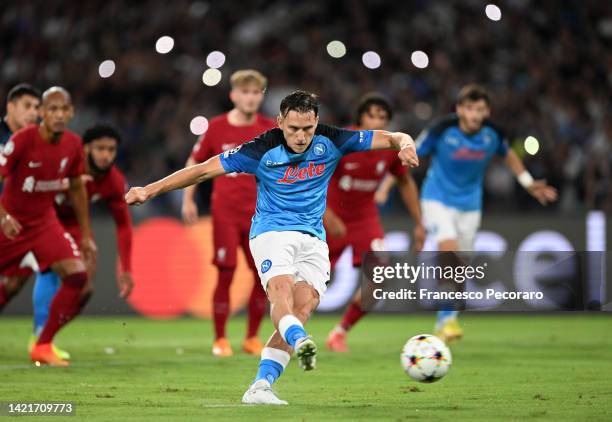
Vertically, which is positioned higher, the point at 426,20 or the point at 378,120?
the point at 426,20

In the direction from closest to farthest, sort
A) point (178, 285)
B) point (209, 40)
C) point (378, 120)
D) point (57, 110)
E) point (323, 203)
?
point (323, 203)
point (57, 110)
point (378, 120)
point (178, 285)
point (209, 40)

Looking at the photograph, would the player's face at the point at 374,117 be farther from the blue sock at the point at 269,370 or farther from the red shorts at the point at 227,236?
the blue sock at the point at 269,370

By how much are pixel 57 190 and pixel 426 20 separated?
40.0ft

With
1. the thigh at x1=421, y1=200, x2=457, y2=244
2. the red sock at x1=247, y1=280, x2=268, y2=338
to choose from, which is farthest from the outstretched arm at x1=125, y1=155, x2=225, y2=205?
the thigh at x1=421, y1=200, x2=457, y2=244

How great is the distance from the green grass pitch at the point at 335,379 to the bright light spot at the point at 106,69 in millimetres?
5291

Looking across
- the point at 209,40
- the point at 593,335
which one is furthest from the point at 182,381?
the point at 209,40

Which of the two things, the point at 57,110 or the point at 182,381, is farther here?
the point at 57,110

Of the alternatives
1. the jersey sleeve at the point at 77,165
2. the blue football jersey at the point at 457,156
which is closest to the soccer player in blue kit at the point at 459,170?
the blue football jersey at the point at 457,156

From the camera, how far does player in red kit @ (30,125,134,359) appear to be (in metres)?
11.6

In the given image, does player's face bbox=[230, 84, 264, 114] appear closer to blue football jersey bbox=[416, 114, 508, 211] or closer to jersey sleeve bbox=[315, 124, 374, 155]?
blue football jersey bbox=[416, 114, 508, 211]

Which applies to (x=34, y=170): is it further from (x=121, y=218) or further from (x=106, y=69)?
(x=106, y=69)

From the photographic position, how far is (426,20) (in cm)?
2183

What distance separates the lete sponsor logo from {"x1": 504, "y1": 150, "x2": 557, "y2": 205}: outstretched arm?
15.1 feet

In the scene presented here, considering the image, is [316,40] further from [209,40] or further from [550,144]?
[550,144]
